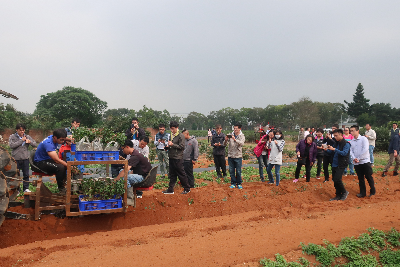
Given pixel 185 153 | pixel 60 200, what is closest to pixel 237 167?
pixel 185 153

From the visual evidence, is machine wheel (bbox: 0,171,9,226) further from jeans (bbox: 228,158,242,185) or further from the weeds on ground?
jeans (bbox: 228,158,242,185)

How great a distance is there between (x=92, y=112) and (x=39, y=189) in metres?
47.9

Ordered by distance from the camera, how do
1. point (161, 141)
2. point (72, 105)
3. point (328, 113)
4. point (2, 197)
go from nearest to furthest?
point (2, 197)
point (161, 141)
point (72, 105)
point (328, 113)

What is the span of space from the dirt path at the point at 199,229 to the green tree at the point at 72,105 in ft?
142

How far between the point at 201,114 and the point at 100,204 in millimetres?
75420

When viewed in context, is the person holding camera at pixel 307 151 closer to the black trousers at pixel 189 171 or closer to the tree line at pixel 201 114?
the black trousers at pixel 189 171

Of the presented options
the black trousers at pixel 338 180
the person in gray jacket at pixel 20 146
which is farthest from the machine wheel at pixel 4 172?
the black trousers at pixel 338 180

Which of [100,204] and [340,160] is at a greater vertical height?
[340,160]

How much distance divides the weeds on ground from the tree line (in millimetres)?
19401

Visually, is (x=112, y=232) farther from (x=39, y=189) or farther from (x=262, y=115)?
(x=262, y=115)

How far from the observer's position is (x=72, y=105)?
1848 inches

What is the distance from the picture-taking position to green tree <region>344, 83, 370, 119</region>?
6272cm

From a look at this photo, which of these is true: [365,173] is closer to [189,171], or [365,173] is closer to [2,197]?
[189,171]

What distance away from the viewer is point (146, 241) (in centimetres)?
504
